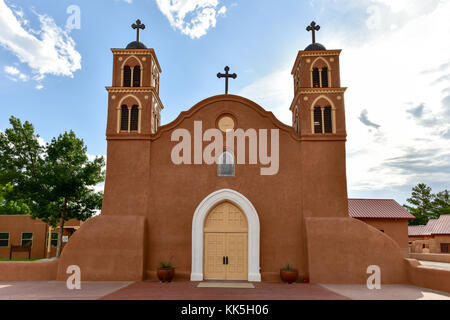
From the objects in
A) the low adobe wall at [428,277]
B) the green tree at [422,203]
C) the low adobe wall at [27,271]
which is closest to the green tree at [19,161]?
the low adobe wall at [27,271]

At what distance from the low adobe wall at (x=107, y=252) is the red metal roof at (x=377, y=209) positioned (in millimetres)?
18480

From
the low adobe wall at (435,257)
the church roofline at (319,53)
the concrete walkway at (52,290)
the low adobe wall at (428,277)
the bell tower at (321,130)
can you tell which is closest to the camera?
the concrete walkway at (52,290)

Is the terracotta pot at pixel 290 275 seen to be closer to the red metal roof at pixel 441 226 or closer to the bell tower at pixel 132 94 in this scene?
the bell tower at pixel 132 94

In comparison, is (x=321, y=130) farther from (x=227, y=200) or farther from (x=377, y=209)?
(x=377, y=209)

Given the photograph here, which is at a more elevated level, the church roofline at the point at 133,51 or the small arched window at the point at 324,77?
the church roofline at the point at 133,51

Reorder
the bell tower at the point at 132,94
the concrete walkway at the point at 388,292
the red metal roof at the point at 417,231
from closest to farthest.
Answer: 1. the concrete walkway at the point at 388,292
2. the bell tower at the point at 132,94
3. the red metal roof at the point at 417,231

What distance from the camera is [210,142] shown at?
1664cm

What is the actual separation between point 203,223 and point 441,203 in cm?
5664

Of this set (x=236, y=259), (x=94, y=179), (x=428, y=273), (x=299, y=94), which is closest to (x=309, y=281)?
(x=236, y=259)

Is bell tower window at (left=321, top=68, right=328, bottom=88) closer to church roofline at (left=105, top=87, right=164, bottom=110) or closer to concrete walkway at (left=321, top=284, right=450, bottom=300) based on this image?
church roofline at (left=105, top=87, right=164, bottom=110)

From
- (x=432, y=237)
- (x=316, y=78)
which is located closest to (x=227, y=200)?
(x=316, y=78)

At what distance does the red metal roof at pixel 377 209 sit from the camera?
90.0 ft

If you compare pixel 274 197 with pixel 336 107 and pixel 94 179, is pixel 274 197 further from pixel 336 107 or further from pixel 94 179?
pixel 94 179

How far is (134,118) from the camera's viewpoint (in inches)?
675
